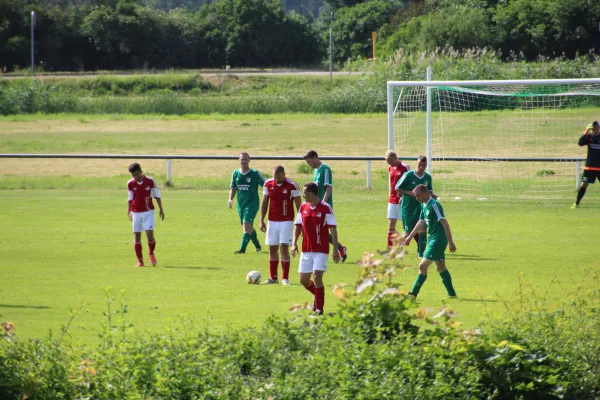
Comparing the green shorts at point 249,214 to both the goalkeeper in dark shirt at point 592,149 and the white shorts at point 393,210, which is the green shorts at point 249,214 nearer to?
the white shorts at point 393,210

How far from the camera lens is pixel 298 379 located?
319 inches

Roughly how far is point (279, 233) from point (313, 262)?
2.88 m

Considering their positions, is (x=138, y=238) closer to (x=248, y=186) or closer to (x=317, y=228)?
(x=248, y=186)

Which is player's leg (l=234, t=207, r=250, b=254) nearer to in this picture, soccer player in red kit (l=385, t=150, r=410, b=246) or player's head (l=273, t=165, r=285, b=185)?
soccer player in red kit (l=385, t=150, r=410, b=246)

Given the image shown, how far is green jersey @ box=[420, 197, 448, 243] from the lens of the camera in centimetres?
1372

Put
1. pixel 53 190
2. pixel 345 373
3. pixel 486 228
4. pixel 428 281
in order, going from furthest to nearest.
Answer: pixel 53 190 < pixel 486 228 < pixel 428 281 < pixel 345 373

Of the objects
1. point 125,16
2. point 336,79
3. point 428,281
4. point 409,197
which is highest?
point 125,16

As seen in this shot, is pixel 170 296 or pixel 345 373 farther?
pixel 170 296

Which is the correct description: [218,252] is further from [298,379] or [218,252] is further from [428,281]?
[298,379]

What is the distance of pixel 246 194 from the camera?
19.2 m

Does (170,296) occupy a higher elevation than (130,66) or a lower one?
lower

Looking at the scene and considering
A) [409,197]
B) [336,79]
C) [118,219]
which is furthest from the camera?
[336,79]

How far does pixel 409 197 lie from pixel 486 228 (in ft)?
18.7

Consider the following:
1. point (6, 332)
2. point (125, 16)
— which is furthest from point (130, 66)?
point (6, 332)
